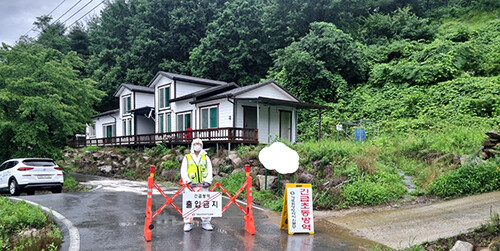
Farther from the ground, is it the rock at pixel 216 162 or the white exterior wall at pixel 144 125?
the white exterior wall at pixel 144 125

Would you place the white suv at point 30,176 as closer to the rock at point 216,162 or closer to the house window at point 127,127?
the rock at point 216,162

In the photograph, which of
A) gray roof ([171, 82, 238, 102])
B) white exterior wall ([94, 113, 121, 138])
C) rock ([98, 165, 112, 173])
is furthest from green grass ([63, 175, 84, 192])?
white exterior wall ([94, 113, 121, 138])

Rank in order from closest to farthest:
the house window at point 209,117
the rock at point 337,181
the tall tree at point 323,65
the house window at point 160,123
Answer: the rock at point 337,181, the house window at point 209,117, the tall tree at point 323,65, the house window at point 160,123

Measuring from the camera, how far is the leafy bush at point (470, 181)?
876 centimetres

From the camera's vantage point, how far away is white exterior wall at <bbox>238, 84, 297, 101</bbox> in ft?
69.8

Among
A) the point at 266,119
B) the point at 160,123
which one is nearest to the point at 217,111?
the point at 266,119

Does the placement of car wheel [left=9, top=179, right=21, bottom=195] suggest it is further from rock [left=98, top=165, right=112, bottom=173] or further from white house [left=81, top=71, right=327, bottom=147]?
rock [left=98, top=165, right=112, bottom=173]

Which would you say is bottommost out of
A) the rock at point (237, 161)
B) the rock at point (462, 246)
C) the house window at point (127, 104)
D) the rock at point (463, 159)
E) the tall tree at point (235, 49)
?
the rock at point (462, 246)

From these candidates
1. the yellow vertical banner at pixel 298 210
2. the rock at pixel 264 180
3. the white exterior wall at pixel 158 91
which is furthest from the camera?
the white exterior wall at pixel 158 91

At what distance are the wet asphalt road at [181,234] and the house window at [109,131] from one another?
27.7 metres

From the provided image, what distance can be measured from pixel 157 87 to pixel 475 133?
74.7 feet

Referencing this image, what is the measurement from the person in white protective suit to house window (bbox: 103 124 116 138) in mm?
31328

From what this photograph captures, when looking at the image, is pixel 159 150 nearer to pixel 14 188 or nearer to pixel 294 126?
pixel 294 126

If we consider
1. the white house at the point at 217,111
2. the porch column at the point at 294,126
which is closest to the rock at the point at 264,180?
the white house at the point at 217,111
